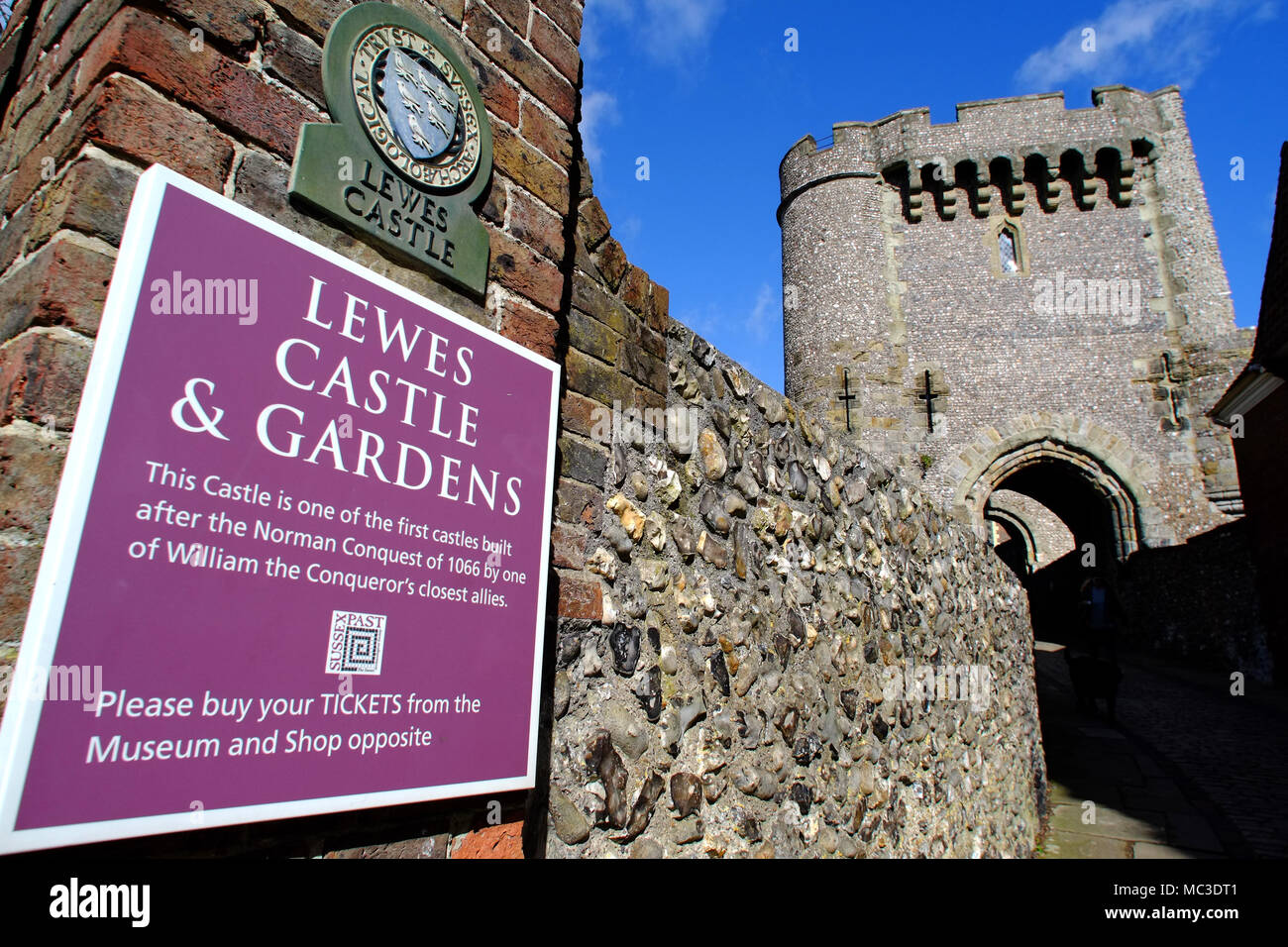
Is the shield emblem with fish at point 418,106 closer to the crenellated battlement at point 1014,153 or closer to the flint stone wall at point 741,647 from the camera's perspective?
the flint stone wall at point 741,647

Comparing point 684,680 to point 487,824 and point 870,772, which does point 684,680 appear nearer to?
point 487,824

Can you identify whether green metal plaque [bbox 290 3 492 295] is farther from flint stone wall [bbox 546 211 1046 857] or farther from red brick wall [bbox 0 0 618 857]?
flint stone wall [bbox 546 211 1046 857]

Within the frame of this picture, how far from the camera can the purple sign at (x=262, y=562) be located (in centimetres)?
85

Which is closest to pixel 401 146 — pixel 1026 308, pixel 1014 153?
pixel 1026 308

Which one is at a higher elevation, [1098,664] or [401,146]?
[401,146]

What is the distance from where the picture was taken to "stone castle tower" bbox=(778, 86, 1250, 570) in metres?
13.5

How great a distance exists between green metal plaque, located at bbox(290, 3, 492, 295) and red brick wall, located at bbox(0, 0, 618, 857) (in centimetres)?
4

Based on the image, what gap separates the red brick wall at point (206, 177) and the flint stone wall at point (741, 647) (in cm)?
20

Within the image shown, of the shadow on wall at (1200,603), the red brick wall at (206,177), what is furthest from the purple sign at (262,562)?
the shadow on wall at (1200,603)

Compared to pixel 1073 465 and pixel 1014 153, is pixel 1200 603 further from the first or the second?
pixel 1014 153

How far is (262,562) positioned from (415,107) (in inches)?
36.9

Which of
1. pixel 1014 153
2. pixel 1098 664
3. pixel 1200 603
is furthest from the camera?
pixel 1014 153

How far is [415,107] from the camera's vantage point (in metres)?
1.39
